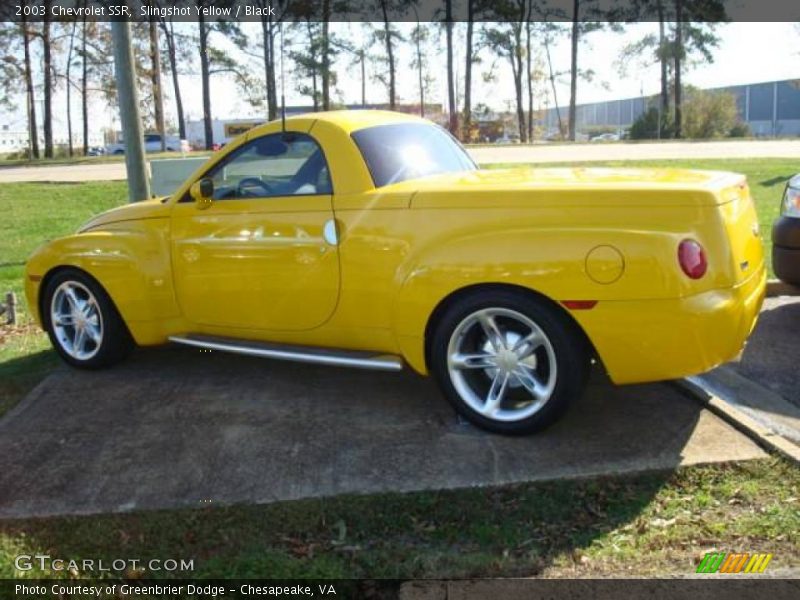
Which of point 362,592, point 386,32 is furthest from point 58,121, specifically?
point 362,592

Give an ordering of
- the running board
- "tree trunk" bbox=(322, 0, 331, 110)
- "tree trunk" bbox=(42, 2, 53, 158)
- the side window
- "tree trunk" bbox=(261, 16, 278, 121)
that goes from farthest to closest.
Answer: "tree trunk" bbox=(42, 2, 53, 158), "tree trunk" bbox=(322, 0, 331, 110), "tree trunk" bbox=(261, 16, 278, 121), the side window, the running board

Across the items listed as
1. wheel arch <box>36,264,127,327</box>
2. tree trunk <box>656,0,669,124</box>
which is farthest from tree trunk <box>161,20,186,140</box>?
wheel arch <box>36,264,127,327</box>

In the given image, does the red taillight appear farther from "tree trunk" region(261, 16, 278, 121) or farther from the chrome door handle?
"tree trunk" region(261, 16, 278, 121)

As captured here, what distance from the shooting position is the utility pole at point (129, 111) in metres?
A: 7.01

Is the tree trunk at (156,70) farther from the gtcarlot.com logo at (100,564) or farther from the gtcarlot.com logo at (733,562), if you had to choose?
the gtcarlot.com logo at (733,562)

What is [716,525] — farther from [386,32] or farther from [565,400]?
[386,32]

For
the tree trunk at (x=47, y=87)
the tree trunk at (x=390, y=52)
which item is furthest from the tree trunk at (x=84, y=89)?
the tree trunk at (x=390, y=52)

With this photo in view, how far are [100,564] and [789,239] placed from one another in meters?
4.82

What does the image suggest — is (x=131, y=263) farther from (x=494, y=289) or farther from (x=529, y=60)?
(x=529, y=60)

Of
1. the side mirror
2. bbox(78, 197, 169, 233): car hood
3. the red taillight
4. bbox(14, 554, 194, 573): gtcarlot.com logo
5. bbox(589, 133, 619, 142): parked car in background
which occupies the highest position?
Result: bbox(589, 133, 619, 142): parked car in background

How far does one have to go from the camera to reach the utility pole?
701 cm

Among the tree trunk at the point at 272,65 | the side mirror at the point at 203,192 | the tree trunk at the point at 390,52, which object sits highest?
the tree trunk at the point at 390,52

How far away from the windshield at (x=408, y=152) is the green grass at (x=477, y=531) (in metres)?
1.77

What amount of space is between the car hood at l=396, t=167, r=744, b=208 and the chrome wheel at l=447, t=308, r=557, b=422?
554 mm
